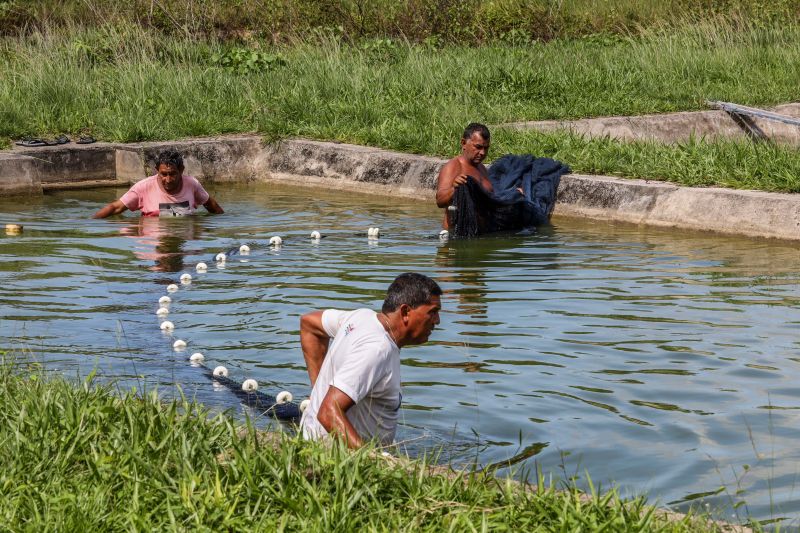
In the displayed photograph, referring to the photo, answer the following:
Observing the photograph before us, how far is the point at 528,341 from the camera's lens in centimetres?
836

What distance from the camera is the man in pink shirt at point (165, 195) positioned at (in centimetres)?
1321

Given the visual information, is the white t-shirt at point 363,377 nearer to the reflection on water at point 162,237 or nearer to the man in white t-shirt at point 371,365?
the man in white t-shirt at point 371,365

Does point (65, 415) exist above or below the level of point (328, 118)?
below

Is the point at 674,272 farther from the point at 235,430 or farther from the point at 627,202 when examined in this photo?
the point at 235,430

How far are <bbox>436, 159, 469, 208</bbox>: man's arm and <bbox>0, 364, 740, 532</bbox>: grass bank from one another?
285 inches

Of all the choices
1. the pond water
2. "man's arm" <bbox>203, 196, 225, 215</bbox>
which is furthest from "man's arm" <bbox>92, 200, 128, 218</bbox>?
"man's arm" <bbox>203, 196, 225, 215</bbox>

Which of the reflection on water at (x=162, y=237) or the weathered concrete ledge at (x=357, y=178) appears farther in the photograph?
the weathered concrete ledge at (x=357, y=178)

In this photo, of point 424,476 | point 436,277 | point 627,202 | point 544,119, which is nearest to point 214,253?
point 436,277

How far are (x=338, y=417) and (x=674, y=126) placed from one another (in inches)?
467

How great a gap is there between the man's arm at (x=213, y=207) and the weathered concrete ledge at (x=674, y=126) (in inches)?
148

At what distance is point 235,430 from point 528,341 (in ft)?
11.5

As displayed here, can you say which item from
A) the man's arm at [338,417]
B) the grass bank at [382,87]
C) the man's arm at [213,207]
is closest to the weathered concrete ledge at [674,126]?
the grass bank at [382,87]

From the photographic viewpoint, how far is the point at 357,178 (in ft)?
50.6

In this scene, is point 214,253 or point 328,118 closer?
point 214,253
